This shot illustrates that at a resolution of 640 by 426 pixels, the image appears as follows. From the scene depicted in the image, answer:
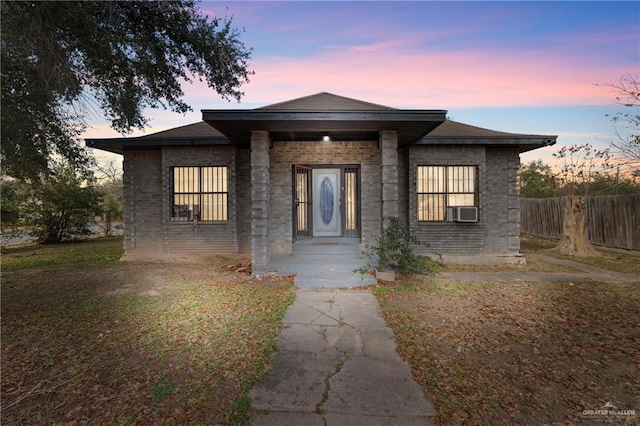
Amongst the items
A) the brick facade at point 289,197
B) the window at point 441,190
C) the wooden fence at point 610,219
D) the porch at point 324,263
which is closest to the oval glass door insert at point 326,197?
the brick facade at point 289,197

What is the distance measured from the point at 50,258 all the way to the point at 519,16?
52.1ft

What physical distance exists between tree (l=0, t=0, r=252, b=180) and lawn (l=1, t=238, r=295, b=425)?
2.57m

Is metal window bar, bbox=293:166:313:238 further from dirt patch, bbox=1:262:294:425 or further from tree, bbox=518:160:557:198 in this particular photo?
tree, bbox=518:160:557:198

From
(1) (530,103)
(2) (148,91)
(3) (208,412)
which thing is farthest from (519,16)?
(3) (208,412)

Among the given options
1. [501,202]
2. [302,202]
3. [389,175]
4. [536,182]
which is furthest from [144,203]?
[536,182]

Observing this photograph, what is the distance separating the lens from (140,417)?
2170 mm

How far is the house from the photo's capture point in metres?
7.46

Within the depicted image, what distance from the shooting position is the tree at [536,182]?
52.5 ft

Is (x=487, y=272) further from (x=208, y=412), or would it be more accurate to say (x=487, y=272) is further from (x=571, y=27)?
(x=571, y=27)

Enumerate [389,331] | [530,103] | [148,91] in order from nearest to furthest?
[389,331]
[148,91]
[530,103]

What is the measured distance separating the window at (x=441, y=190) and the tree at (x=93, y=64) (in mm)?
5483

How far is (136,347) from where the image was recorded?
3.29 meters

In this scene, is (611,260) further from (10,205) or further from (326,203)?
(10,205)

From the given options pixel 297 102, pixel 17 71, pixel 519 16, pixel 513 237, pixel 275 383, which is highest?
pixel 519 16
